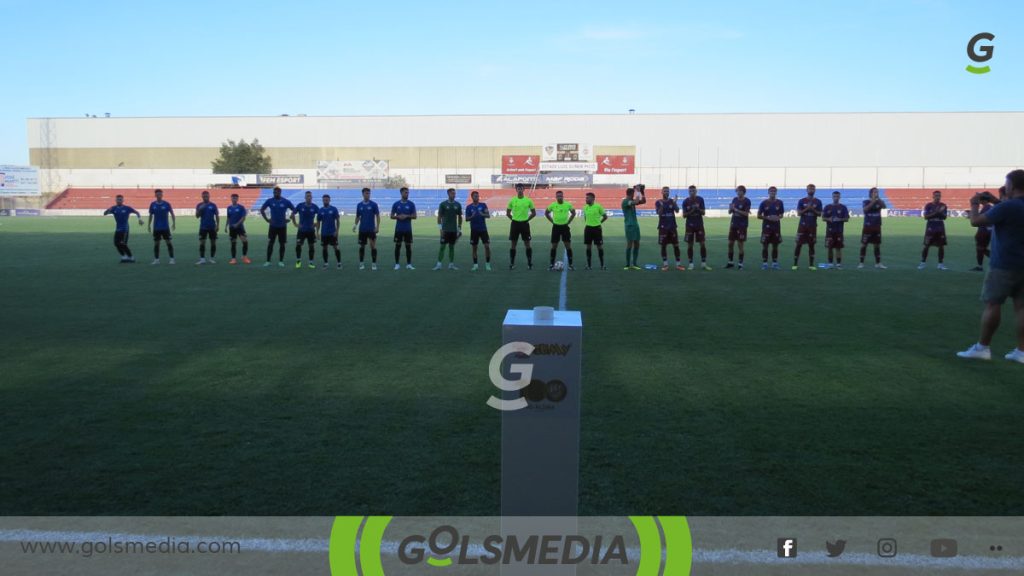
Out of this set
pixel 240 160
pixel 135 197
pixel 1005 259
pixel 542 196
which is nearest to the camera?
pixel 1005 259

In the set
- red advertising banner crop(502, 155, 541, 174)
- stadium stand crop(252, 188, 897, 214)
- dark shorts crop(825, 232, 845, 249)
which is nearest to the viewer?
dark shorts crop(825, 232, 845, 249)

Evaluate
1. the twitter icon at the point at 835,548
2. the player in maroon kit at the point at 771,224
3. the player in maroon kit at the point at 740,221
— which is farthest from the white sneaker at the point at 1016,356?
the player in maroon kit at the point at 740,221

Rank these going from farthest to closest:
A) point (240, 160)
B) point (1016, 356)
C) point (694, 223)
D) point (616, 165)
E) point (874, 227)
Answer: point (240, 160)
point (616, 165)
point (694, 223)
point (874, 227)
point (1016, 356)

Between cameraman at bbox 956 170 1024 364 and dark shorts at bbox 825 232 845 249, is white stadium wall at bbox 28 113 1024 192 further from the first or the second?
cameraman at bbox 956 170 1024 364

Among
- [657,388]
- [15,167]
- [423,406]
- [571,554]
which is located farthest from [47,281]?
[15,167]

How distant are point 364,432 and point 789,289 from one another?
9.99m

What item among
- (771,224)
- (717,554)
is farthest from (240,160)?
(717,554)

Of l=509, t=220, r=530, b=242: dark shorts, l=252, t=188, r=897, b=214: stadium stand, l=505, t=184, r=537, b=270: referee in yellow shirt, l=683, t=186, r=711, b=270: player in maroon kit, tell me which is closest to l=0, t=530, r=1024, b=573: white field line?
l=505, t=184, r=537, b=270: referee in yellow shirt

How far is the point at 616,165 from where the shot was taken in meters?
70.5

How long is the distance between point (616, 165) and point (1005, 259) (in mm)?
64329

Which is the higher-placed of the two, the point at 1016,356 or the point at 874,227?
the point at 874,227

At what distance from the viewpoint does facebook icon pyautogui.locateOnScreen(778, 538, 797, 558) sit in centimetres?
335

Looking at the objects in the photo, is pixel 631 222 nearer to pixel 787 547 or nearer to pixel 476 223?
pixel 476 223

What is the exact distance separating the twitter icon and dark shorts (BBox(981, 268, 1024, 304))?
4937mm
